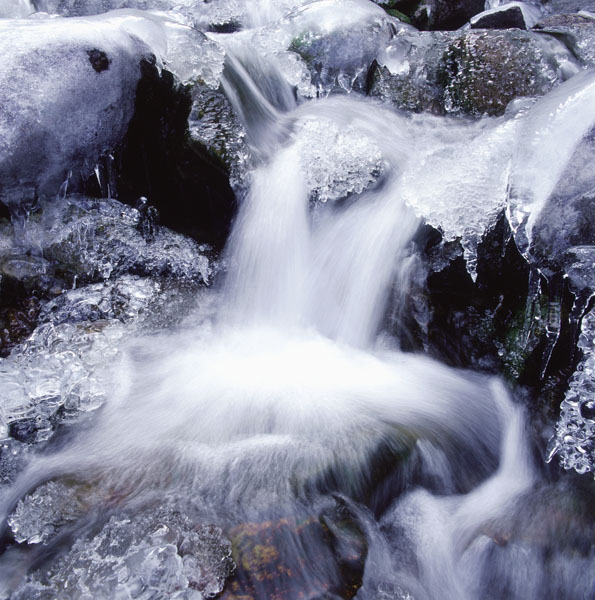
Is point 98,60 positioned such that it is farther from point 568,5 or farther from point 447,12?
point 568,5

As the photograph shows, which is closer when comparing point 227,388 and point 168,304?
point 227,388

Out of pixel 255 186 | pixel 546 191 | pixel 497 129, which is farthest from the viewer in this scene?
pixel 255 186

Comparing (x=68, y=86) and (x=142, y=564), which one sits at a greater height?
(x=68, y=86)

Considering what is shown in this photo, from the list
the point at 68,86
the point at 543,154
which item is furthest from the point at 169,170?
the point at 543,154

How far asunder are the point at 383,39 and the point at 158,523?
514 cm

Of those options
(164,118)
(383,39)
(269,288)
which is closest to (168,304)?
(269,288)

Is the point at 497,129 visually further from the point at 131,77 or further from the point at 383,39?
the point at 131,77

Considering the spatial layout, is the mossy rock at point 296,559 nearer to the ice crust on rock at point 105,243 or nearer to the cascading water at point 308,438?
the cascading water at point 308,438

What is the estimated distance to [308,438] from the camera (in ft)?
8.70

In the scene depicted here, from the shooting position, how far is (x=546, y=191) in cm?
292

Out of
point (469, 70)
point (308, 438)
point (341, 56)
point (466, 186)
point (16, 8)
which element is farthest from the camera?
point (16, 8)

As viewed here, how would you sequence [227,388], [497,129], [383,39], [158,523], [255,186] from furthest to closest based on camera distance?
[383,39] → [255,186] → [497,129] → [227,388] → [158,523]

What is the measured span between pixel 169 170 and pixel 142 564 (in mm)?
3074

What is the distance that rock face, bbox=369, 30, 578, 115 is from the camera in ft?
15.9
